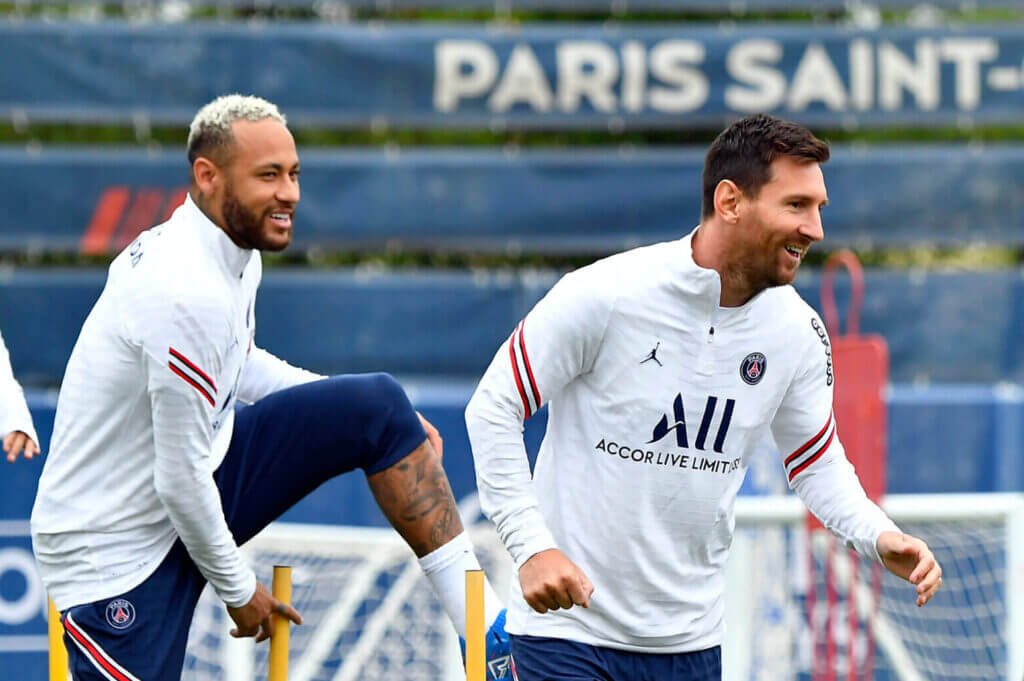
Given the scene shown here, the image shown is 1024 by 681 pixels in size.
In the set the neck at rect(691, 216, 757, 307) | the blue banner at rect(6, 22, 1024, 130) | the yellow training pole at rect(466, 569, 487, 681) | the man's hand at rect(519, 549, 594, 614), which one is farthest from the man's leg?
the blue banner at rect(6, 22, 1024, 130)

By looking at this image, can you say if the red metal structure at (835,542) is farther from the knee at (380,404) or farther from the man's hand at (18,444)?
the man's hand at (18,444)

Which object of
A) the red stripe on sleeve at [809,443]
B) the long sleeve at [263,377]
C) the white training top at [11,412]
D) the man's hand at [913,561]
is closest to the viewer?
the man's hand at [913,561]

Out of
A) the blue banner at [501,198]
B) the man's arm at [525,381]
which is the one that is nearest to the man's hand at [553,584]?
the man's arm at [525,381]

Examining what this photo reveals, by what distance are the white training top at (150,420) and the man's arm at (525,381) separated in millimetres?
613

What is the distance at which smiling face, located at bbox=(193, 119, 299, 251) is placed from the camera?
3719 millimetres

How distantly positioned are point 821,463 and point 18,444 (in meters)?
1.78

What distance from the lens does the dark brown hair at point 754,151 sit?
3.41 meters

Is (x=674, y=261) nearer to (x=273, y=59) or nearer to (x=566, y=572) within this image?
(x=566, y=572)

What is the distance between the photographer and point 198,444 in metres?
3.64

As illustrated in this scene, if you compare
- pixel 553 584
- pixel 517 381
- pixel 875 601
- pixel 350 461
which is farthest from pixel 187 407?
pixel 875 601

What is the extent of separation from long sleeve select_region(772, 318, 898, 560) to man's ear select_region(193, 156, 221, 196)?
133 centimetres

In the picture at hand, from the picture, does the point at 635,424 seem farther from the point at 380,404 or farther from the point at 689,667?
the point at 380,404

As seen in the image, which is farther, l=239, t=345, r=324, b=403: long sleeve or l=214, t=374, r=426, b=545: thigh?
l=239, t=345, r=324, b=403: long sleeve

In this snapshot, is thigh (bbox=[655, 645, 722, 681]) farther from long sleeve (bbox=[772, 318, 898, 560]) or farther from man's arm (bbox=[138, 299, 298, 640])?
man's arm (bbox=[138, 299, 298, 640])
